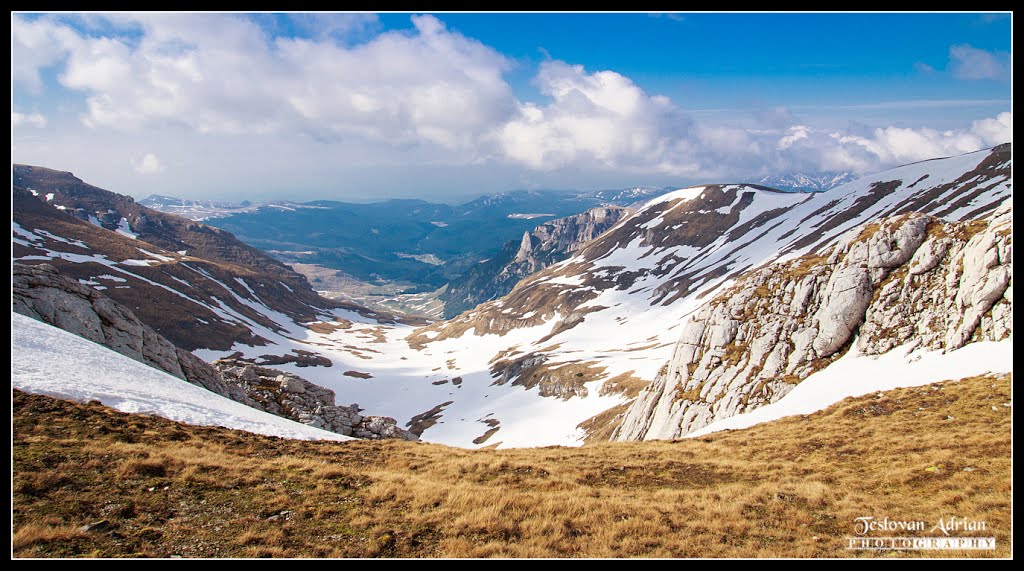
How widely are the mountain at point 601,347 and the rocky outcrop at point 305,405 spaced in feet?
104

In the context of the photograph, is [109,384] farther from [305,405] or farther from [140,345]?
[305,405]

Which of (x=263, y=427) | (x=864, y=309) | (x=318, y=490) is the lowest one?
(x=263, y=427)

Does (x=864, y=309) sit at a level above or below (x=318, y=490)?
above

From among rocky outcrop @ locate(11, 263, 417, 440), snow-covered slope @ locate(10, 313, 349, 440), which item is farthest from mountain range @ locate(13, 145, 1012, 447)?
snow-covered slope @ locate(10, 313, 349, 440)

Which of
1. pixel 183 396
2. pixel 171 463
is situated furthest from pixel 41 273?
pixel 171 463

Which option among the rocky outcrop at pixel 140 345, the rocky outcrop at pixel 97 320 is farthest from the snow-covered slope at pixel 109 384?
the rocky outcrop at pixel 140 345

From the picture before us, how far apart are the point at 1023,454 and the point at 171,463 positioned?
27.5m

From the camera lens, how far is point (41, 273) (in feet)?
112

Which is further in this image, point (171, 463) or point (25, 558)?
point (171, 463)

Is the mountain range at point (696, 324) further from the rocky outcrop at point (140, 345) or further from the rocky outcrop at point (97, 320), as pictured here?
the rocky outcrop at point (97, 320)

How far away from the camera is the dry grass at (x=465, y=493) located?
34.2ft

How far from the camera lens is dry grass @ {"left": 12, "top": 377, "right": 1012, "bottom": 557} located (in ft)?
34.2

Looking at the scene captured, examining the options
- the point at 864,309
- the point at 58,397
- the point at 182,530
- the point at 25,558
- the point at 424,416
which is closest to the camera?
the point at 25,558
